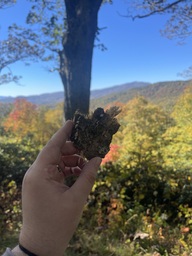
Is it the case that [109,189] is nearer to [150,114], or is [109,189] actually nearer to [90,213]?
[90,213]

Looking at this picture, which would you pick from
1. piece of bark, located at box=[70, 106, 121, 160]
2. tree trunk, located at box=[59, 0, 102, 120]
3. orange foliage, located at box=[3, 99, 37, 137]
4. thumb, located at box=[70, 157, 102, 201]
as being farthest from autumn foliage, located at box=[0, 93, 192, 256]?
orange foliage, located at box=[3, 99, 37, 137]

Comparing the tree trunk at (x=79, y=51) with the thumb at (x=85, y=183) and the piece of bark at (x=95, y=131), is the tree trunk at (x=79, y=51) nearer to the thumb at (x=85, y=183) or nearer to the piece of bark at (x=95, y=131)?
the piece of bark at (x=95, y=131)

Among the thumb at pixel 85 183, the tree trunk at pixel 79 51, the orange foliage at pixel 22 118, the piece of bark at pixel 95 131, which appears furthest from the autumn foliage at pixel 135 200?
the orange foliage at pixel 22 118

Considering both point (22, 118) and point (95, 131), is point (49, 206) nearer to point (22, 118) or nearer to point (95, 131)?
point (95, 131)

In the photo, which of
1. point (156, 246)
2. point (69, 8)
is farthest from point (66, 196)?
point (69, 8)

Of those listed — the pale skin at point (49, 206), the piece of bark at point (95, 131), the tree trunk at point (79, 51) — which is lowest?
the pale skin at point (49, 206)
